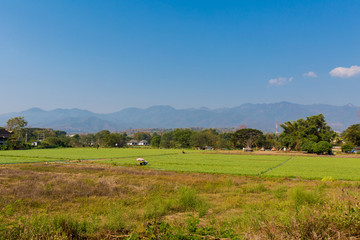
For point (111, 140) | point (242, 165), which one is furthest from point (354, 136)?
point (111, 140)

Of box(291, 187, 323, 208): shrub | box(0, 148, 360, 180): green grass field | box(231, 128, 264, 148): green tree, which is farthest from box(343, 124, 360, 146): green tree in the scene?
box(291, 187, 323, 208): shrub

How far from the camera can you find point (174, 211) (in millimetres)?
11117

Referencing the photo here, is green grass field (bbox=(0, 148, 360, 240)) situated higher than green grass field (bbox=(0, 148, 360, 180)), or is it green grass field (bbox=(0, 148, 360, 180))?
green grass field (bbox=(0, 148, 360, 240))

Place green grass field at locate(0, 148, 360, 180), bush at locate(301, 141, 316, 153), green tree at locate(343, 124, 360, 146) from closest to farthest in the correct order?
green grass field at locate(0, 148, 360, 180) < bush at locate(301, 141, 316, 153) < green tree at locate(343, 124, 360, 146)

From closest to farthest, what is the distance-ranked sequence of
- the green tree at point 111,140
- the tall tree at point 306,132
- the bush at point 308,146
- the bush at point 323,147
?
the bush at point 323,147, the bush at point 308,146, the tall tree at point 306,132, the green tree at point 111,140

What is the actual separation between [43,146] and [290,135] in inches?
3970

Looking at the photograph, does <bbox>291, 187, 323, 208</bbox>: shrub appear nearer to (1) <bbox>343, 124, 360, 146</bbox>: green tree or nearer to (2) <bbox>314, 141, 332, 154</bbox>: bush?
(2) <bbox>314, 141, 332, 154</bbox>: bush

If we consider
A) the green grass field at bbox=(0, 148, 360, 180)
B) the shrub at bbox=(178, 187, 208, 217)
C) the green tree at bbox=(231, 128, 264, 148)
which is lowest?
the green grass field at bbox=(0, 148, 360, 180)

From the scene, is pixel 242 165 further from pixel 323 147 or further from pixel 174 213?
pixel 323 147

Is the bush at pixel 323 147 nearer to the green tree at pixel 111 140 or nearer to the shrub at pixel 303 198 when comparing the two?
the shrub at pixel 303 198

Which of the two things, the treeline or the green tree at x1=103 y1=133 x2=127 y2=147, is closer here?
the treeline

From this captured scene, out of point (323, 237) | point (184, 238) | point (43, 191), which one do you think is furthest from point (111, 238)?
point (43, 191)

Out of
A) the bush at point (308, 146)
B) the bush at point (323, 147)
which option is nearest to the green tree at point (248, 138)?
the bush at point (308, 146)

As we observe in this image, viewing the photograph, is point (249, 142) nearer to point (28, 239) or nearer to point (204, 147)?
point (204, 147)
